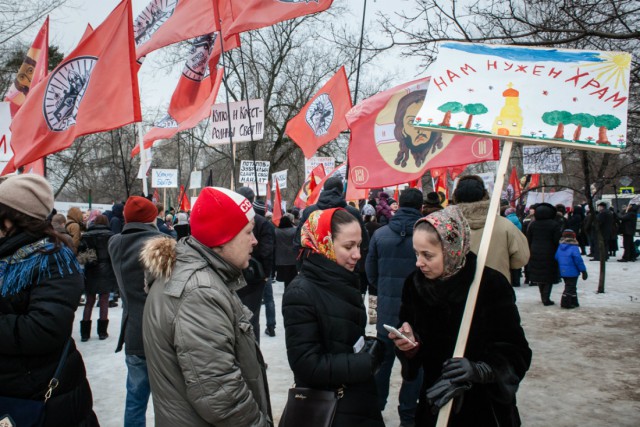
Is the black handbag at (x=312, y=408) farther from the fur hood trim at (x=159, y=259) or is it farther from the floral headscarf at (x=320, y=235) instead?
the fur hood trim at (x=159, y=259)

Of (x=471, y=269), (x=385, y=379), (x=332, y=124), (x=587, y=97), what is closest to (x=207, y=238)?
(x=471, y=269)

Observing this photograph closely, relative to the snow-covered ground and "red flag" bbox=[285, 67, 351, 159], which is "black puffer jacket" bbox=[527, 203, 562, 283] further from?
"red flag" bbox=[285, 67, 351, 159]

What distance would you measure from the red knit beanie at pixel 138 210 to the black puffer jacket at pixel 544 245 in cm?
829

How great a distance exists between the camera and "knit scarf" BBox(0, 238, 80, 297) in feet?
7.99

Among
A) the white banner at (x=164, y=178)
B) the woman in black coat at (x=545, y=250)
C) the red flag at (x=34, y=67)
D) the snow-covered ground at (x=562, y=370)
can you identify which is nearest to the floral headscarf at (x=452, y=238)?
the snow-covered ground at (x=562, y=370)

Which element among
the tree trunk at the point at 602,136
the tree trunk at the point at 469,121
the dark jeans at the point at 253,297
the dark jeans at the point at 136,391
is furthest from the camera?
the dark jeans at the point at 253,297

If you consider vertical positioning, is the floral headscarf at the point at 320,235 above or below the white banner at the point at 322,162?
below

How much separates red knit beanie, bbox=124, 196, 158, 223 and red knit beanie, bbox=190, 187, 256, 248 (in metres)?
2.10

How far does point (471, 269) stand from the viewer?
9.00 feet

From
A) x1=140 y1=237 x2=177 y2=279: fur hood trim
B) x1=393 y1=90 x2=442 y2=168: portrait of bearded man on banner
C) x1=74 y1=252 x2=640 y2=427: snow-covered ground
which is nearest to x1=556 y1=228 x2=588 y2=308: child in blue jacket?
x1=74 y1=252 x2=640 y2=427: snow-covered ground

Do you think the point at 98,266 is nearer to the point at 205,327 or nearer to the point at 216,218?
the point at 216,218

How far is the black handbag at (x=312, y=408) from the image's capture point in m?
2.71

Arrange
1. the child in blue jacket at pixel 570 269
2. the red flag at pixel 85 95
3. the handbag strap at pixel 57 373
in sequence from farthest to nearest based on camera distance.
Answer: the child in blue jacket at pixel 570 269
the red flag at pixel 85 95
the handbag strap at pixel 57 373

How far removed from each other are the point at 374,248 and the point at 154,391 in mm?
3480
